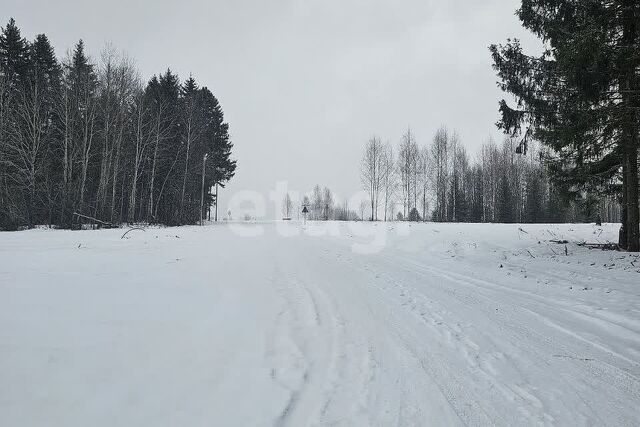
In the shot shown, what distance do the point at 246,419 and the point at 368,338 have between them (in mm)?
1860

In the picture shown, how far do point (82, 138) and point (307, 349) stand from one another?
90.3ft

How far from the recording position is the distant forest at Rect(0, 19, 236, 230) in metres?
20.1

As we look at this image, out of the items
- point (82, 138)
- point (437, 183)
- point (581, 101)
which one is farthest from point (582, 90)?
point (437, 183)

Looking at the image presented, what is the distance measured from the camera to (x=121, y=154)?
2572 centimetres

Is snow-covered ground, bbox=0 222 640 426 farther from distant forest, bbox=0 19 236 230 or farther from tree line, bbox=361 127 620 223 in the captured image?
tree line, bbox=361 127 620 223

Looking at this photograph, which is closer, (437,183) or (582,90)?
(582,90)

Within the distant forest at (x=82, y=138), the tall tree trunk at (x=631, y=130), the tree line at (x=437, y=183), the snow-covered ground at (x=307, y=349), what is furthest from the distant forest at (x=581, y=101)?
the tree line at (x=437, y=183)

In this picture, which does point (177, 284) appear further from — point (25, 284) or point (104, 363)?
point (104, 363)

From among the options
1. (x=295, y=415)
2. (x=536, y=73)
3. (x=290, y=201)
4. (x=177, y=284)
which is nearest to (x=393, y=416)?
(x=295, y=415)

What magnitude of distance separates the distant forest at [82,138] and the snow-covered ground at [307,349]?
17996mm

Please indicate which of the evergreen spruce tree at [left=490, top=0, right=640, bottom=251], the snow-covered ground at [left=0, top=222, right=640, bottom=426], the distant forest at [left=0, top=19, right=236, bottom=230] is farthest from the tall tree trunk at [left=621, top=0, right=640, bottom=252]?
the distant forest at [left=0, top=19, right=236, bottom=230]

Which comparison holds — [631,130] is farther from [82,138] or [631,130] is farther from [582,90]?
[82,138]

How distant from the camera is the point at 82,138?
2311 cm

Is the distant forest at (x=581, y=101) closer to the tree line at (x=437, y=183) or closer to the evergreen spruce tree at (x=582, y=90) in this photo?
the evergreen spruce tree at (x=582, y=90)
